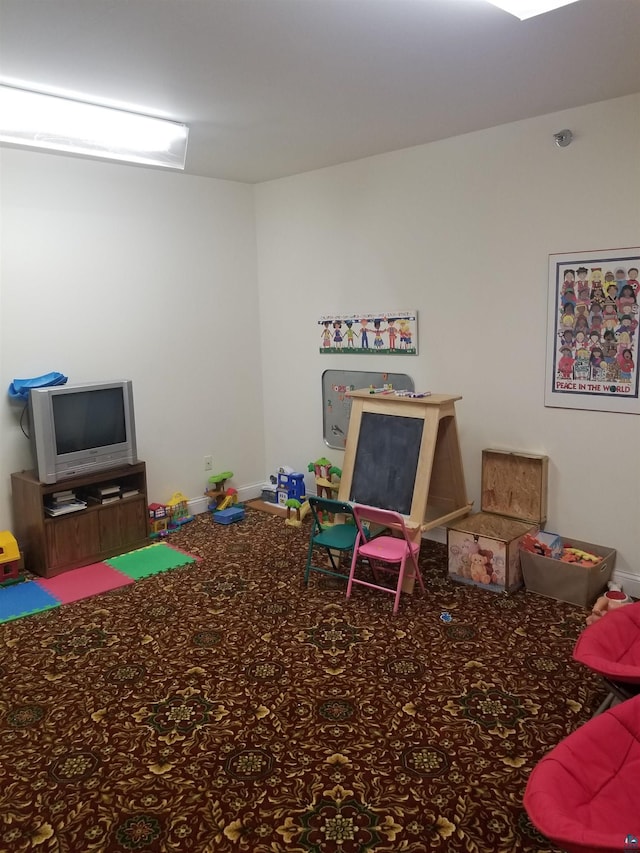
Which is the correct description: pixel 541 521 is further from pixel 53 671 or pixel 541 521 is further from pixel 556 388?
pixel 53 671

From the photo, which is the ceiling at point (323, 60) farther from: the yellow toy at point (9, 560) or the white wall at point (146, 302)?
the yellow toy at point (9, 560)

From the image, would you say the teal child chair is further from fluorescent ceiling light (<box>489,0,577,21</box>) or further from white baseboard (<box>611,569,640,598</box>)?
fluorescent ceiling light (<box>489,0,577,21</box>)

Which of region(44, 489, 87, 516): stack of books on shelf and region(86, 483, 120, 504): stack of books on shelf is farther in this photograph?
region(86, 483, 120, 504): stack of books on shelf

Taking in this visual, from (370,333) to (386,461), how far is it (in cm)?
123

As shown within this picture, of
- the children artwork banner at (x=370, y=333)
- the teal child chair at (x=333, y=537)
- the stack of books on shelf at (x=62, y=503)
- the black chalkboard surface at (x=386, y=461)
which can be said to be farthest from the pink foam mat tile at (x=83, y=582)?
the children artwork banner at (x=370, y=333)

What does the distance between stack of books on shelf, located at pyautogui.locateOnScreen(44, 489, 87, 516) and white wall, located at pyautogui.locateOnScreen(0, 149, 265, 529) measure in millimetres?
350

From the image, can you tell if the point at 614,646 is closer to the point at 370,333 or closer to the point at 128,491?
the point at 370,333

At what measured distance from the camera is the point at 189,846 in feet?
6.57

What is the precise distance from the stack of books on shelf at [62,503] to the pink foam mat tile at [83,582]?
42 cm

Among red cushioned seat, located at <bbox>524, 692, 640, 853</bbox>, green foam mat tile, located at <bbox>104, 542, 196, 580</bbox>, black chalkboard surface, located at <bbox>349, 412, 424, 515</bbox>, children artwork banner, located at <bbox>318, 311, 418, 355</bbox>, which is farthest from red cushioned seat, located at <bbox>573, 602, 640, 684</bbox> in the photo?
green foam mat tile, located at <bbox>104, 542, 196, 580</bbox>

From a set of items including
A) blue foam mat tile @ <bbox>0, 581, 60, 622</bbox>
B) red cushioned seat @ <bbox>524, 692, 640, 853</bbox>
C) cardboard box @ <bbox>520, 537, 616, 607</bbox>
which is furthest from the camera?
blue foam mat tile @ <bbox>0, 581, 60, 622</bbox>

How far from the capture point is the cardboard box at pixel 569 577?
350 cm

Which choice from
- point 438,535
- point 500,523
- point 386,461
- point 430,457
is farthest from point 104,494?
point 500,523

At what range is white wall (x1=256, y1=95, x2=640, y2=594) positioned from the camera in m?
3.59
